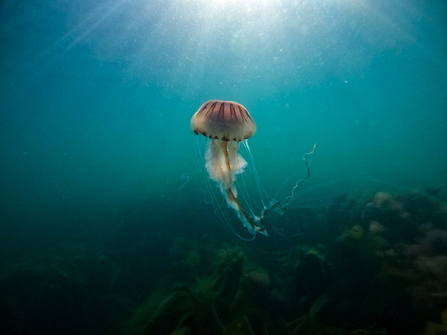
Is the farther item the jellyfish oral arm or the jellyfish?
the jellyfish oral arm

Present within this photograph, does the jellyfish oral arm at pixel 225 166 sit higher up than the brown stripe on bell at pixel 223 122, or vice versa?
the brown stripe on bell at pixel 223 122

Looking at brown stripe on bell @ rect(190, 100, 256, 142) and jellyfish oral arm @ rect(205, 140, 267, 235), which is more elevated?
brown stripe on bell @ rect(190, 100, 256, 142)

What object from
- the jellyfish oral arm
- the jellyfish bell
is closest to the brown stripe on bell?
the jellyfish bell

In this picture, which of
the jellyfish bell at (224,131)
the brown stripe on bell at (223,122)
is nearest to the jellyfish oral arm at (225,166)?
the jellyfish bell at (224,131)

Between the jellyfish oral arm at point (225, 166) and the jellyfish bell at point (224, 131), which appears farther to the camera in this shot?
the jellyfish oral arm at point (225, 166)

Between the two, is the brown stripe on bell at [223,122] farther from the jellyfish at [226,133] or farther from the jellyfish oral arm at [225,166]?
the jellyfish oral arm at [225,166]

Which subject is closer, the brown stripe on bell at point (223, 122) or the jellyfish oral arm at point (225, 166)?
the brown stripe on bell at point (223, 122)

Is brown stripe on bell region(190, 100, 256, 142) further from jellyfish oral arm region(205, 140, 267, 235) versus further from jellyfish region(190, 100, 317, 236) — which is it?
jellyfish oral arm region(205, 140, 267, 235)

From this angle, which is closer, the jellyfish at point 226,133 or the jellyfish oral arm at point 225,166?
the jellyfish at point 226,133

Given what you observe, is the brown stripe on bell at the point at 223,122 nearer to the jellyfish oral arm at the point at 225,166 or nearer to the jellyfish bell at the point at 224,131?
the jellyfish bell at the point at 224,131

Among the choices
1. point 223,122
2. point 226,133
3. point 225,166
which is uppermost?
point 223,122

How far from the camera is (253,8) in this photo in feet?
25.6

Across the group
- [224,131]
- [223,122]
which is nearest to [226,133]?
[224,131]

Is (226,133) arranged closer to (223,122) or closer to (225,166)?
(223,122)
